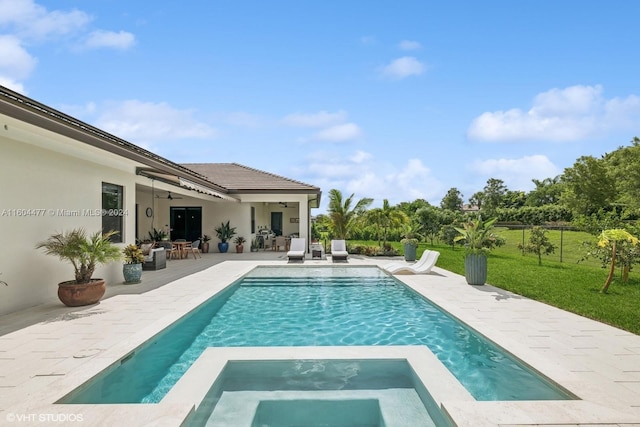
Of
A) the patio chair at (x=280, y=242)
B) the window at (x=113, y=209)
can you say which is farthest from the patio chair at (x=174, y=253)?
the window at (x=113, y=209)

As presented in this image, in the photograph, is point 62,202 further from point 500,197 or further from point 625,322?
point 500,197

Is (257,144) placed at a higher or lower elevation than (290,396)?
higher

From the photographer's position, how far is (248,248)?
20.2 metres

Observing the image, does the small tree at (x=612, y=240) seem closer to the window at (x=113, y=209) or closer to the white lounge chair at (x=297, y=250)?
the white lounge chair at (x=297, y=250)

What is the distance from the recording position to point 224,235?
19766mm

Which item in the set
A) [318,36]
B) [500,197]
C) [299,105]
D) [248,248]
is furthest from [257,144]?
[500,197]

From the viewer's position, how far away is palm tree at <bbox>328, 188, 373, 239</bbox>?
1950cm

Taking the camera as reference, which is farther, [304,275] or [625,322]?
[304,275]

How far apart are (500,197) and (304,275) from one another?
78085 millimetres

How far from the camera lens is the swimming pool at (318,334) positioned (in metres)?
4.11

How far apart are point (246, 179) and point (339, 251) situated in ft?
26.5

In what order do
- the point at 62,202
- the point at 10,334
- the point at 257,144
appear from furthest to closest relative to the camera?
the point at 257,144 → the point at 62,202 → the point at 10,334

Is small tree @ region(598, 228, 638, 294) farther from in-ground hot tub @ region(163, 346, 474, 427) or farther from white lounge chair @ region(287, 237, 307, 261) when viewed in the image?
white lounge chair @ region(287, 237, 307, 261)

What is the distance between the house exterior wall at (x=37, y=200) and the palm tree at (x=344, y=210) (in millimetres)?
11795
